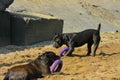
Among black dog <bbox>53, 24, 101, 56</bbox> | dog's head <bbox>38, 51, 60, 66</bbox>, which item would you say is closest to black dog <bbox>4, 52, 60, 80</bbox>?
dog's head <bbox>38, 51, 60, 66</bbox>

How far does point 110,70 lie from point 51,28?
7.41 metres

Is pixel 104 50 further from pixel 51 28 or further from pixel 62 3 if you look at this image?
pixel 62 3

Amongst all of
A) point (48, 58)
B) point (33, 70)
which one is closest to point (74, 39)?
point (48, 58)

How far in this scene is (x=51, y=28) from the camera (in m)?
18.3

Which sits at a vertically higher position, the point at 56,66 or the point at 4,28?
the point at 56,66

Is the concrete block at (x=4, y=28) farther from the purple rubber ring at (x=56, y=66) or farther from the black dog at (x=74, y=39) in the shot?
the purple rubber ring at (x=56, y=66)

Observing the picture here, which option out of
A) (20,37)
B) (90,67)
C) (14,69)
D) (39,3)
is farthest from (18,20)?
(39,3)

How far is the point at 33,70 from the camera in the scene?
10.3 metres

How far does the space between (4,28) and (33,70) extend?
706 cm

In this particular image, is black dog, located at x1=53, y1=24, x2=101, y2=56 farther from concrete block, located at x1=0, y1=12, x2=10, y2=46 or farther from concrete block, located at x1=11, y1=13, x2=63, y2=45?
concrete block, located at x1=0, y1=12, x2=10, y2=46

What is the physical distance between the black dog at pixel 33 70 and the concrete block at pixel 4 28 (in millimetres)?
6367

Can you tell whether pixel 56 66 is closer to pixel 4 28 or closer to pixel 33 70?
pixel 33 70

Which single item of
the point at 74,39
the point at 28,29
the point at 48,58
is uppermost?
the point at 48,58

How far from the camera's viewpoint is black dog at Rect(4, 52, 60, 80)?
9.79m
